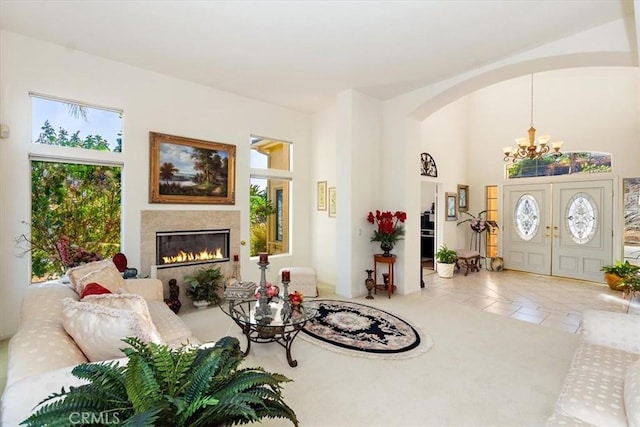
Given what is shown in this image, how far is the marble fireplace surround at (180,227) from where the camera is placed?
4.16 m

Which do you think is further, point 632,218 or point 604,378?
point 632,218

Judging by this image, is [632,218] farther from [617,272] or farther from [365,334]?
[365,334]

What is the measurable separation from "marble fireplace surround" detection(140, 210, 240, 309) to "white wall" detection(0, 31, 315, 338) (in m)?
0.09

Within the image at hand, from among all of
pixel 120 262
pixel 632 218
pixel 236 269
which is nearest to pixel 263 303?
pixel 120 262

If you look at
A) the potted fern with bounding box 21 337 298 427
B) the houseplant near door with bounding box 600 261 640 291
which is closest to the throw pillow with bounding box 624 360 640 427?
the potted fern with bounding box 21 337 298 427

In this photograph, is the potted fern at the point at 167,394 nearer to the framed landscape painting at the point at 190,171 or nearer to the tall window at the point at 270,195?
the framed landscape painting at the point at 190,171

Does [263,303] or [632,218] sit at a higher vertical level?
[632,218]

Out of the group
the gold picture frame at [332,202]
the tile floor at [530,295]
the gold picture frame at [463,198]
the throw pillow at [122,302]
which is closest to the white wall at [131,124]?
the gold picture frame at [332,202]

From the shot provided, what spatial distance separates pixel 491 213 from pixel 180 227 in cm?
705

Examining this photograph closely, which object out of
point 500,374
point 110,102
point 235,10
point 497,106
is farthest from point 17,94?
point 497,106

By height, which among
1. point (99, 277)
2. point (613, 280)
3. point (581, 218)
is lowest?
point (613, 280)

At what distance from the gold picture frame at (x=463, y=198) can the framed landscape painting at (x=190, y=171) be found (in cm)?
550

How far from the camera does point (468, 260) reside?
6719mm

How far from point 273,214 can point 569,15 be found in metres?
4.87
